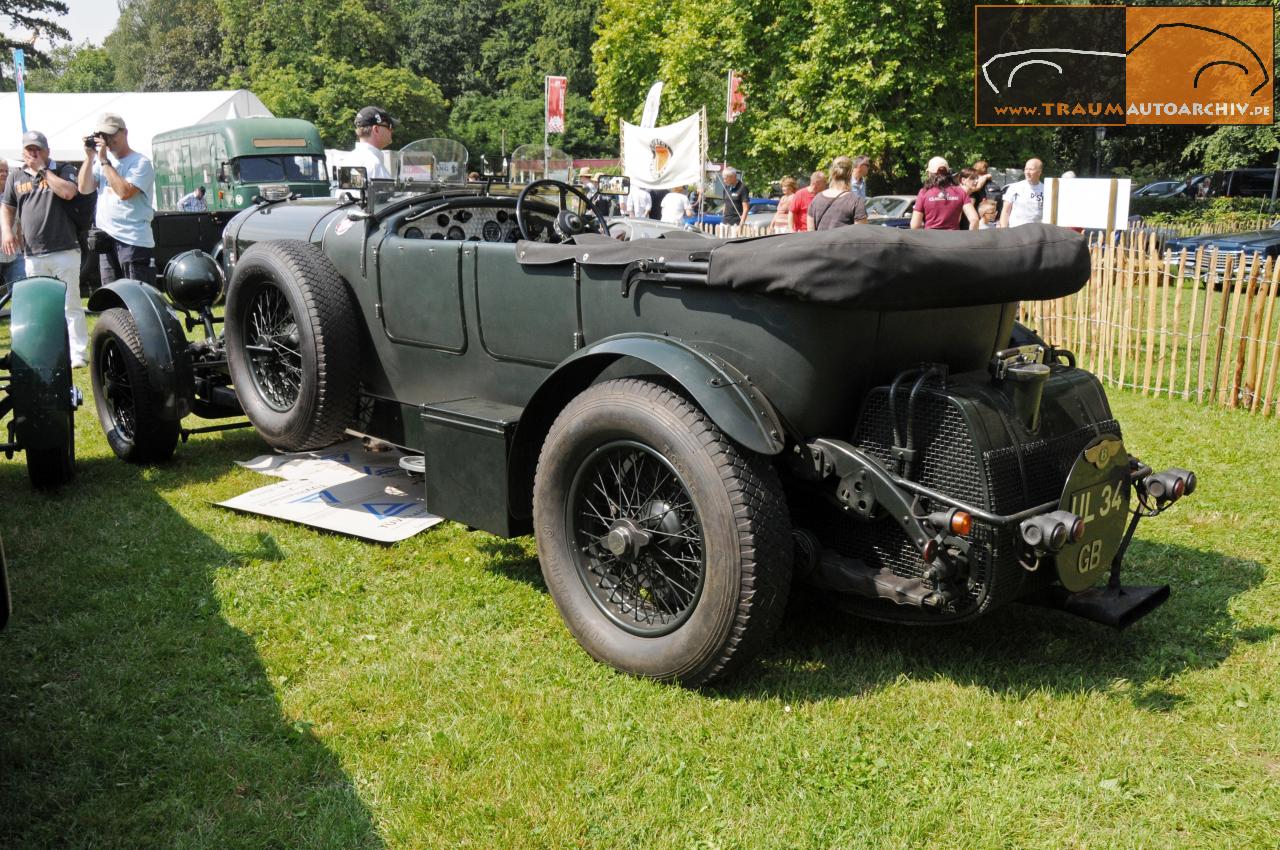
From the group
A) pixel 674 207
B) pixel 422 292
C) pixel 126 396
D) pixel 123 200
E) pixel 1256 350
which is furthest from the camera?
pixel 674 207

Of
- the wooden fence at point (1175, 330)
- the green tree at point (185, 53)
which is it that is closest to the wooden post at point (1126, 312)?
the wooden fence at point (1175, 330)

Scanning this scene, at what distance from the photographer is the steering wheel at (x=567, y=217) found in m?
4.77

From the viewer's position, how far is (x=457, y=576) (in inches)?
173

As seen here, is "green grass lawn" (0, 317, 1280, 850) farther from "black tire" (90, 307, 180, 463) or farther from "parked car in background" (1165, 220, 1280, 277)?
"parked car in background" (1165, 220, 1280, 277)

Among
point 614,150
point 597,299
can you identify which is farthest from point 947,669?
point 614,150

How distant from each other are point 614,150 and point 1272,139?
182 ft

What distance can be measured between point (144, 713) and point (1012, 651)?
9.61 ft

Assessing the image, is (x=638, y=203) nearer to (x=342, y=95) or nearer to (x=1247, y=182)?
(x=1247, y=182)

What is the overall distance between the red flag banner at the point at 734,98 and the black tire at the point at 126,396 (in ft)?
50.8

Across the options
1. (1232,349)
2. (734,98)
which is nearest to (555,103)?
(734,98)

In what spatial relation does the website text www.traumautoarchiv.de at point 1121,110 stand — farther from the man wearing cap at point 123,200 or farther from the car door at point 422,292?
the car door at point 422,292

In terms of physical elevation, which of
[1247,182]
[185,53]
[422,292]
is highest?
[185,53]

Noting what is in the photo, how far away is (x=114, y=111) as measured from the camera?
2252 centimetres

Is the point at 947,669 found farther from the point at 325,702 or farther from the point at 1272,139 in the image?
the point at 1272,139
